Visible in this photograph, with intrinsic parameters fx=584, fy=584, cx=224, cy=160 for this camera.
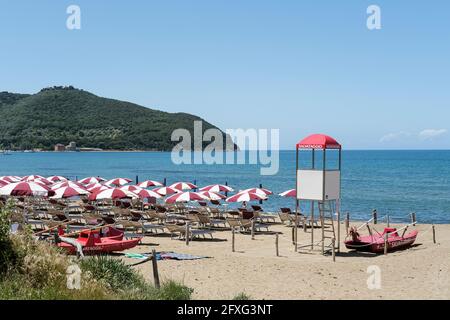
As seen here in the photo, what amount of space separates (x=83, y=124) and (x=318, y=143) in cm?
17342

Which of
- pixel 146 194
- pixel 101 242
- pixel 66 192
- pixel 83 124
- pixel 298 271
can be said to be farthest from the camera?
pixel 83 124

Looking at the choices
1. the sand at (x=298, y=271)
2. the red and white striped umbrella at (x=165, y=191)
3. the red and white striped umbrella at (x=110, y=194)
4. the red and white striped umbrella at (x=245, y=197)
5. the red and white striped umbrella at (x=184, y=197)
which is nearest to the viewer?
the sand at (x=298, y=271)

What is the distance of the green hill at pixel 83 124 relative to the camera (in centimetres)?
18025

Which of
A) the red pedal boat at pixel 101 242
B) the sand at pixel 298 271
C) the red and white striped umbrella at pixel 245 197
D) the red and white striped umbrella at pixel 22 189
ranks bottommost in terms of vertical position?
the sand at pixel 298 271

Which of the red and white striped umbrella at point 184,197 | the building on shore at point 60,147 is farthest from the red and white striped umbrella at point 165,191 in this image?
the building on shore at point 60,147

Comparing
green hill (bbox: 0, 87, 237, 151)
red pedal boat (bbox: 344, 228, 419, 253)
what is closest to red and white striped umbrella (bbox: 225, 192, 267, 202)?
red pedal boat (bbox: 344, 228, 419, 253)

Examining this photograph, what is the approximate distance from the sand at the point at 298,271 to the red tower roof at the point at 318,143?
341 centimetres

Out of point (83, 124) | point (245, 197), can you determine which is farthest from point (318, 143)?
point (83, 124)

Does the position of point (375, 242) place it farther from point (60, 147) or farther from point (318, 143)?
point (60, 147)

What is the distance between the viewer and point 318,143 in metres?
18.1

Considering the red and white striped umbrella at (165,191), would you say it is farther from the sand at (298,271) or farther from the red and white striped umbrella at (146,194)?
the sand at (298,271)
